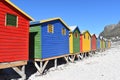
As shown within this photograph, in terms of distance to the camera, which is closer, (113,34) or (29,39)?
(29,39)

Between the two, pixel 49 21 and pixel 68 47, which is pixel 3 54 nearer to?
pixel 49 21

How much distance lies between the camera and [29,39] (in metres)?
17.3

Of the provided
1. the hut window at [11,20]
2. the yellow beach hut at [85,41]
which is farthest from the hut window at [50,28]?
the yellow beach hut at [85,41]

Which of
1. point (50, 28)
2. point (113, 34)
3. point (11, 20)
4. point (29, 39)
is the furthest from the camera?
point (113, 34)

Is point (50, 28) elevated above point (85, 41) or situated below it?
above

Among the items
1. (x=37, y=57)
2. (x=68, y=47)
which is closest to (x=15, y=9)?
(x=37, y=57)

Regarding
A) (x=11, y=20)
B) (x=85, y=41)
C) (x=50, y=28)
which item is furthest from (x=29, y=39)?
(x=85, y=41)

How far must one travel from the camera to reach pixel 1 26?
40.4 feet

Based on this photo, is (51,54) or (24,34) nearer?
(24,34)

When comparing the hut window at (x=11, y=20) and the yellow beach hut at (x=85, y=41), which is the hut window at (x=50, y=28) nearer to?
the hut window at (x=11, y=20)

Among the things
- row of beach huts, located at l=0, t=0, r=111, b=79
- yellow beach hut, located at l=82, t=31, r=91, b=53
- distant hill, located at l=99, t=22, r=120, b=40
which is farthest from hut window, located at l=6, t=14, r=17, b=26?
distant hill, located at l=99, t=22, r=120, b=40

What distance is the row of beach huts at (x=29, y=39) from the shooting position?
500 inches

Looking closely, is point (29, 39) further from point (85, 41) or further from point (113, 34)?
point (113, 34)

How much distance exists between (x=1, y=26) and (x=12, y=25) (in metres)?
0.98
